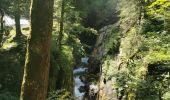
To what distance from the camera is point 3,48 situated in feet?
63.5

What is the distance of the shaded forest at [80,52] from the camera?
5.78 m

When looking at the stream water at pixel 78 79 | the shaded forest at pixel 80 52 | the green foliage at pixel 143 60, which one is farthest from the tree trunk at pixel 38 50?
the stream water at pixel 78 79

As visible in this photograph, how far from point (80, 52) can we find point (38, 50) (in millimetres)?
15571

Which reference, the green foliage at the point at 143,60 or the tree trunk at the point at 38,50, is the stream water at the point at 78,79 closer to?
the green foliage at the point at 143,60

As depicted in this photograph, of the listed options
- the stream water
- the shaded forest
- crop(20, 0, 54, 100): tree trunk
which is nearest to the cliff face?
the shaded forest

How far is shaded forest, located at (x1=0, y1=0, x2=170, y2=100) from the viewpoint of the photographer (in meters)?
5.78

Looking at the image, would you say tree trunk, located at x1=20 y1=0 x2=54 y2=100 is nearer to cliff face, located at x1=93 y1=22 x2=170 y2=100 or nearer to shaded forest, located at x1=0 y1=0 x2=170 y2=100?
shaded forest, located at x1=0 y1=0 x2=170 y2=100

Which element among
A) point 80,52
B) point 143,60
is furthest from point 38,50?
point 80,52

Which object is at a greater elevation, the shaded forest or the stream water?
the shaded forest

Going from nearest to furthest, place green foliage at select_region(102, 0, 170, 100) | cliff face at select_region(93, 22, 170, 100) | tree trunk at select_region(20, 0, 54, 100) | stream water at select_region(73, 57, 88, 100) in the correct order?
tree trunk at select_region(20, 0, 54, 100) < green foliage at select_region(102, 0, 170, 100) < cliff face at select_region(93, 22, 170, 100) < stream water at select_region(73, 57, 88, 100)

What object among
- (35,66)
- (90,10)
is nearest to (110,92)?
(35,66)

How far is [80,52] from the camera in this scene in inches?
839

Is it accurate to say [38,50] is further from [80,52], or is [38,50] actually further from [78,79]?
[78,79]

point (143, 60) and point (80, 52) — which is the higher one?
point (143, 60)
